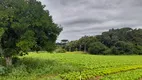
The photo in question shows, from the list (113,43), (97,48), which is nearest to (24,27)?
(97,48)

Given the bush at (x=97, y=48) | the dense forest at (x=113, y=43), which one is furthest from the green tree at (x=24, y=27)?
the dense forest at (x=113, y=43)

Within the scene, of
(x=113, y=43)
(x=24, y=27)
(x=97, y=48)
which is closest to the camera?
(x=24, y=27)

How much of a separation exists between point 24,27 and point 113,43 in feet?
211

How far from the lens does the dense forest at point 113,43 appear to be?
254ft

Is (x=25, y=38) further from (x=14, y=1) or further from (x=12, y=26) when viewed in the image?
(x=14, y=1)

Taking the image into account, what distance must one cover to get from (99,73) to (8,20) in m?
9.39

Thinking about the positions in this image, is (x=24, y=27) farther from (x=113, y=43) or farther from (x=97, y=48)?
(x=113, y=43)

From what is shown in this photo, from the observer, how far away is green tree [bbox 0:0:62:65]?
19.6 metres

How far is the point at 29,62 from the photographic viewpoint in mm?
23578

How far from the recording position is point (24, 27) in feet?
64.5

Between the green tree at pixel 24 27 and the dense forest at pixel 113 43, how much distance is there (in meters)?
55.5

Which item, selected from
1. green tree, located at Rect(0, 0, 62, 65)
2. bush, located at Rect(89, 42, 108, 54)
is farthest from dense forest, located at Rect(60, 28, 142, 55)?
green tree, located at Rect(0, 0, 62, 65)

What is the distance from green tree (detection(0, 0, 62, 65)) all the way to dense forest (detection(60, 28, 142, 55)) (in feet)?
182

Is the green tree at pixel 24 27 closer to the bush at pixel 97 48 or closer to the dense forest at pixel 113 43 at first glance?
the bush at pixel 97 48
